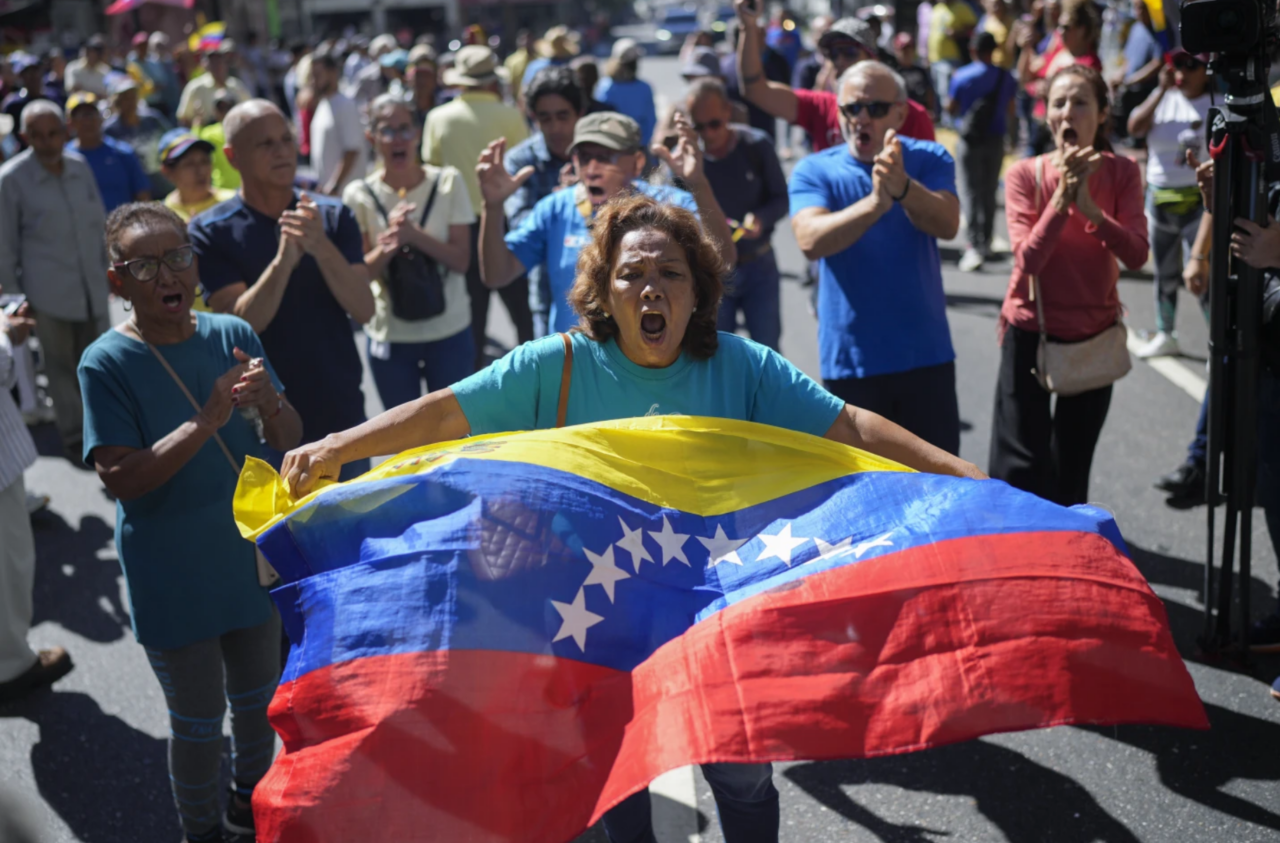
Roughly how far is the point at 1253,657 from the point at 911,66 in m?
7.34

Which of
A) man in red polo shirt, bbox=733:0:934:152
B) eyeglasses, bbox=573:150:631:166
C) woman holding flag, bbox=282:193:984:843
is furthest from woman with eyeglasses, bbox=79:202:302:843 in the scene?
man in red polo shirt, bbox=733:0:934:152

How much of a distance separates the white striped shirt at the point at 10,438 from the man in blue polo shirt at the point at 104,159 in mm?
3776

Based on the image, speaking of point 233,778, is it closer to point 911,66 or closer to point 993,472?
point 993,472

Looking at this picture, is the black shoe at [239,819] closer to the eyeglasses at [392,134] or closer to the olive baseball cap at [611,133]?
the olive baseball cap at [611,133]

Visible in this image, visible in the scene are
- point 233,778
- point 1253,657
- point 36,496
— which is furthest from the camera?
point 36,496

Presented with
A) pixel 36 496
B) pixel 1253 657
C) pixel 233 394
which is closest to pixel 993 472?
pixel 1253 657

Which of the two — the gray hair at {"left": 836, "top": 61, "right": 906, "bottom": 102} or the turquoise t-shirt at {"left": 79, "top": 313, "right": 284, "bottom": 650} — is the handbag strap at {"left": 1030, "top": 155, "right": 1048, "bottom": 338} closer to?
the gray hair at {"left": 836, "top": 61, "right": 906, "bottom": 102}

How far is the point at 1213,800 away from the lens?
3887mm

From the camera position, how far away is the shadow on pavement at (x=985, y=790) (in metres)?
3.82

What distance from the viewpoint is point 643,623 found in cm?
289

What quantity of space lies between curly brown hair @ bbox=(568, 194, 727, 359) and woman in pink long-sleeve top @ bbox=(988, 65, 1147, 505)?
1914mm

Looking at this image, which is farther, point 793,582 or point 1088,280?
point 1088,280

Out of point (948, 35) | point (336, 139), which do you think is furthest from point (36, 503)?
point (948, 35)

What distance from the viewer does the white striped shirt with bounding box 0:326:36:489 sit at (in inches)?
192
